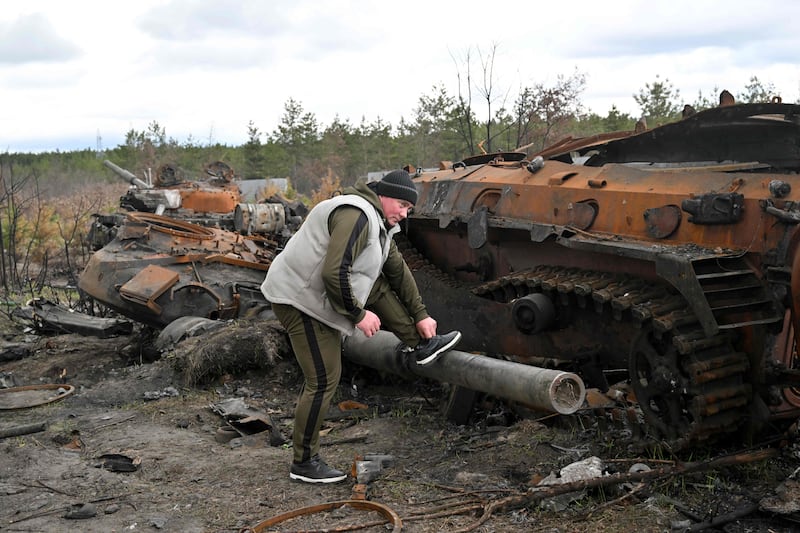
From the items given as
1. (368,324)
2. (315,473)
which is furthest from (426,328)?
(315,473)

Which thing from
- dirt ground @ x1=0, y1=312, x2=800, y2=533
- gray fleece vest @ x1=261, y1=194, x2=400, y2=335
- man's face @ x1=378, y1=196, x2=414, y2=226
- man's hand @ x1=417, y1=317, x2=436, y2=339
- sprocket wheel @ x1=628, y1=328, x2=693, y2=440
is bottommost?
dirt ground @ x1=0, y1=312, x2=800, y2=533

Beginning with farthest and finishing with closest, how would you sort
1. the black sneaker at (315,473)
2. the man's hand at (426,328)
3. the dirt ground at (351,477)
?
the man's hand at (426,328) < the black sneaker at (315,473) < the dirt ground at (351,477)

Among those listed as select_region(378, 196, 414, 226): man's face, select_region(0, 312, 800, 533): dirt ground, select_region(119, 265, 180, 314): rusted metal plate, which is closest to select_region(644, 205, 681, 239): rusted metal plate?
select_region(0, 312, 800, 533): dirt ground

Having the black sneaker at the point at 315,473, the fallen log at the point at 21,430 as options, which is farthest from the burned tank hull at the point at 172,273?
the black sneaker at the point at 315,473

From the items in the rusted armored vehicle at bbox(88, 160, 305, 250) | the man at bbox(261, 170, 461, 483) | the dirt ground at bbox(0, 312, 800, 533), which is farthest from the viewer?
the rusted armored vehicle at bbox(88, 160, 305, 250)

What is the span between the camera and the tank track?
508cm

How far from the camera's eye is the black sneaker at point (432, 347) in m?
5.67

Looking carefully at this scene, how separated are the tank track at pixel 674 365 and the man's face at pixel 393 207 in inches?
55.0

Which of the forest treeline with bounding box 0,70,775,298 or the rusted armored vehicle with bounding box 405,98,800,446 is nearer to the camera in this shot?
the rusted armored vehicle with bounding box 405,98,800,446

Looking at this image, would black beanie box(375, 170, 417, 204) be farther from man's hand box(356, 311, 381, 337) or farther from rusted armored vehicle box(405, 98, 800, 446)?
rusted armored vehicle box(405, 98, 800, 446)

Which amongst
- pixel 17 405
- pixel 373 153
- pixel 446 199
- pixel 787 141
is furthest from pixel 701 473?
pixel 373 153

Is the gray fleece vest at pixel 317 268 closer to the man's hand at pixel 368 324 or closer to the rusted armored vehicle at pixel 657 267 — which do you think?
the man's hand at pixel 368 324

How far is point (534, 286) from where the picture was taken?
20.8 ft

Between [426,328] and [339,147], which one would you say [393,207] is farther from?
[339,147]
